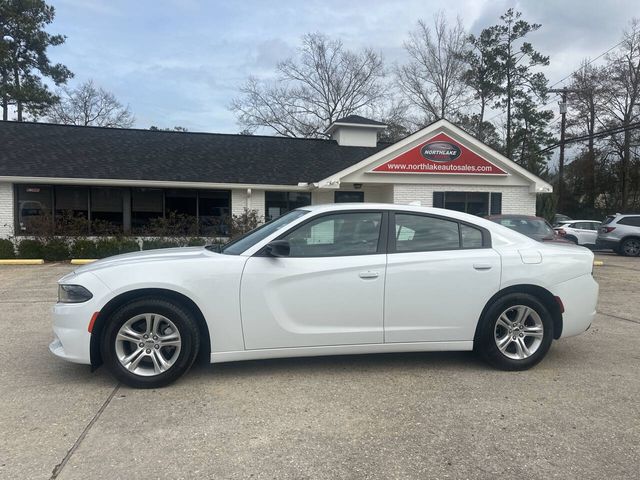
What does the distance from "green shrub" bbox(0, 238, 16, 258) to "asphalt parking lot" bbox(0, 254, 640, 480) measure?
10985 millimetres

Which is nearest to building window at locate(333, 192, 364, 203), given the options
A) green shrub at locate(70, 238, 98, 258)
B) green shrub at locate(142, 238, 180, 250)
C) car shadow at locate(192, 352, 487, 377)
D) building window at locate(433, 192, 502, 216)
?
building window at locate(433, 192, 502, 216)

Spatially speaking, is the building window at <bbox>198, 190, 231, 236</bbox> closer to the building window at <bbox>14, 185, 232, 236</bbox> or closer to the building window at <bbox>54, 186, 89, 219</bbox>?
the building window at <bbox>14, 185, 232, 236</bbox>

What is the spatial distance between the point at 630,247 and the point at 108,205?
756 inches

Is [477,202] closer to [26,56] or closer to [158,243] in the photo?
[158,243]

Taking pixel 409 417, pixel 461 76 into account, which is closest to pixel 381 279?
pixel 409 417

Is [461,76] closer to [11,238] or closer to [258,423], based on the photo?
[11,238]

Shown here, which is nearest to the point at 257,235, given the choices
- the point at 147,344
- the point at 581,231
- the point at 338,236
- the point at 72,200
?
the point at 338,236

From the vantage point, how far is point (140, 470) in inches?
112

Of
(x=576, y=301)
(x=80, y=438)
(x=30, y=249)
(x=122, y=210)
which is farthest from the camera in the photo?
(x=122, y=210)

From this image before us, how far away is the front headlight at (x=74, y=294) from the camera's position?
3943 millimetres

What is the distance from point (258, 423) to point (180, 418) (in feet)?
1.89

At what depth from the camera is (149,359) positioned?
403 centimetres

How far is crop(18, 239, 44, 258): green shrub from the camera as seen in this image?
47.1 feet

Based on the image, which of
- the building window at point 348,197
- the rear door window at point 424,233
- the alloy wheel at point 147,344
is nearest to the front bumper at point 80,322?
the alloy wheel at point 147,344
